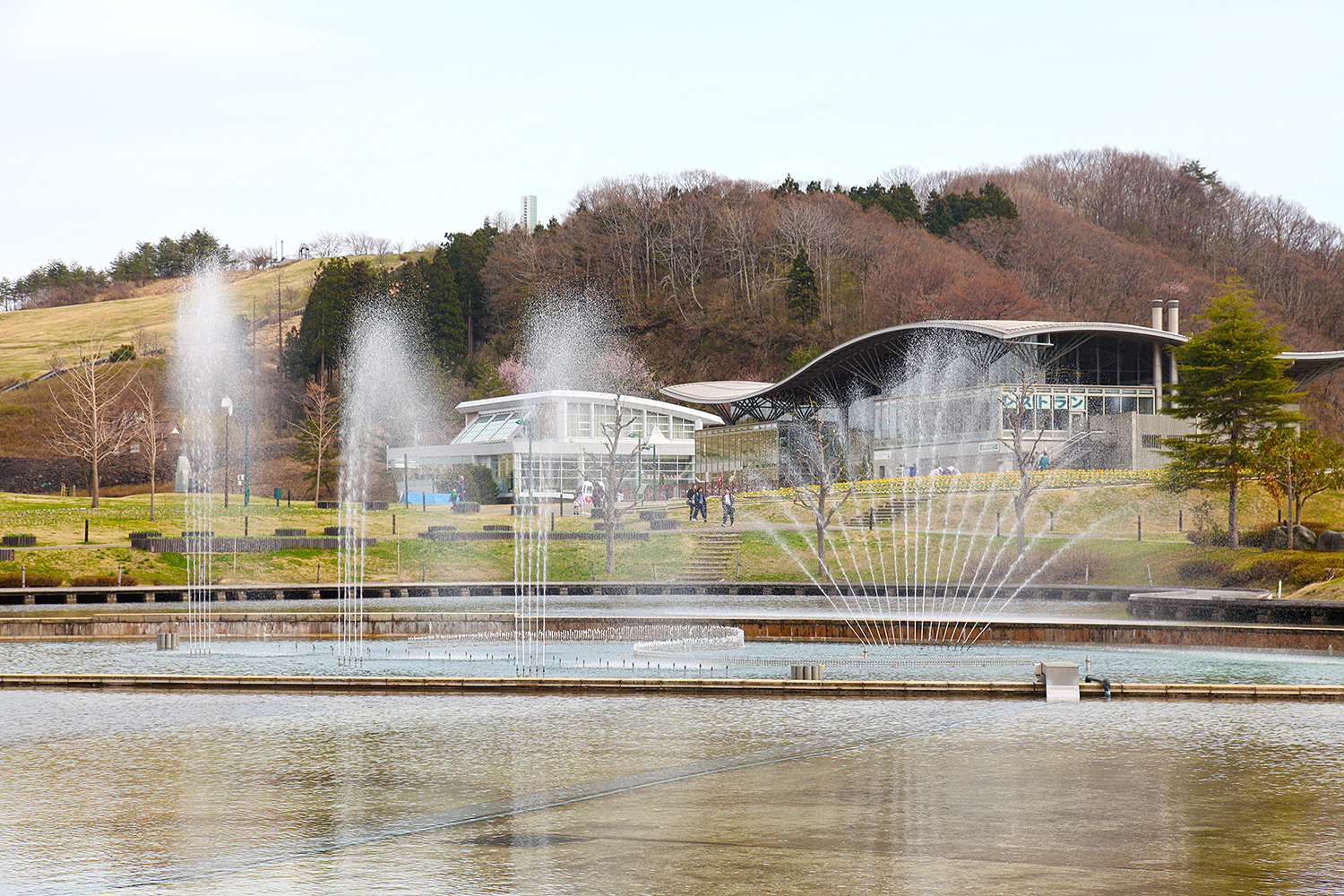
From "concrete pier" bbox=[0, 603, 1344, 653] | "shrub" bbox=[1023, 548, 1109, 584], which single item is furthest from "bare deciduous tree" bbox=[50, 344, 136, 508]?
"shrub" bbox=[1023, 548, 1109, 584]

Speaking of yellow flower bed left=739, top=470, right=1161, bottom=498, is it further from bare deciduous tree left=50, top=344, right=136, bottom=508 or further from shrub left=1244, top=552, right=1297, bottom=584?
bare deciduous tree left=50, top=344, right=136, bottom=508

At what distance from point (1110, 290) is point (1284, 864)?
97.3 m

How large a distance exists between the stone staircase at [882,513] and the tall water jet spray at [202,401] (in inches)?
891

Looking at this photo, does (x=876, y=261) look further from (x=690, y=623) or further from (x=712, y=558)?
(x=690, y=623)

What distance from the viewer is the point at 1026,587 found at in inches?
1275

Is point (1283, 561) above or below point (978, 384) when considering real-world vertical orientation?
below

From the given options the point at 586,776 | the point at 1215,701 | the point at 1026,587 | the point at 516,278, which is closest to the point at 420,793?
the point at 586,776

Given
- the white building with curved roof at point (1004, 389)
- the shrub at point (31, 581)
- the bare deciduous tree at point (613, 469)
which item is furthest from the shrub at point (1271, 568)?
the shrub at point (31, 581)

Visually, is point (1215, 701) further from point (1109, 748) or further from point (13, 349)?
point (13, 349)

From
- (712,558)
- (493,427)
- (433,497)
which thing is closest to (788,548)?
(712,558)

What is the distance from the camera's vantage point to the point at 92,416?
5375 centimetres

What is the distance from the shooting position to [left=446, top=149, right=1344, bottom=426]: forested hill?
3718 inches

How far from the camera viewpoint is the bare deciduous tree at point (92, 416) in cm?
5494

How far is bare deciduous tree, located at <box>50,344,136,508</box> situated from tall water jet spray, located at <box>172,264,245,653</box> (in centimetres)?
423
